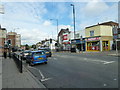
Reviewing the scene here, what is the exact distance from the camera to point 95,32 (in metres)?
31.0

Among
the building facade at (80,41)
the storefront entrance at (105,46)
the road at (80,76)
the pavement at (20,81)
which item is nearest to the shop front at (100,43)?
the storefront entrance at (105,46)

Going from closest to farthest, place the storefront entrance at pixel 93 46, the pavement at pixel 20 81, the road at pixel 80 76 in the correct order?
the road at pixel 80 76 → the pavement at pixel 20 81 → the storefront entrance at pixel 93 46

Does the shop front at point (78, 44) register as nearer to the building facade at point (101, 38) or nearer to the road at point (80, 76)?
the building facade at point (101, 38)

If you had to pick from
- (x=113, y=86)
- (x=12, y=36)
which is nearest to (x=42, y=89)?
(x=113, y=86)

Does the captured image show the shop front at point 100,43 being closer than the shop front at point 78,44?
Yes

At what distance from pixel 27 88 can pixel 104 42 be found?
92.9ft

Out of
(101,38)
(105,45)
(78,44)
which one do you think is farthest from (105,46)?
(78,44)

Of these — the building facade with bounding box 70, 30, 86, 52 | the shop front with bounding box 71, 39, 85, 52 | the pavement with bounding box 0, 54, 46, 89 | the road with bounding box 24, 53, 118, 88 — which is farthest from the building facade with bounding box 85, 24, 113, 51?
the pavement with bounding box 0, 54, 46, 89

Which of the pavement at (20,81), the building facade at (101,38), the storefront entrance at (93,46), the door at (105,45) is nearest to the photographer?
the pavement at (20,81)

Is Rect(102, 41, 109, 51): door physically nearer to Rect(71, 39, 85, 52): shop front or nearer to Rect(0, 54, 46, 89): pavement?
Rect(71, 39, 85, 52): shop front

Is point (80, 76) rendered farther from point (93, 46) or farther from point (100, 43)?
point (93, 46)

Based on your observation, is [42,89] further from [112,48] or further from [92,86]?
[112,48]

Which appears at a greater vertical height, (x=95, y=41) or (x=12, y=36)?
(x=12, y=36)

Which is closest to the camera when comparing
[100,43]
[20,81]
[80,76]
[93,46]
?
[20,81]
